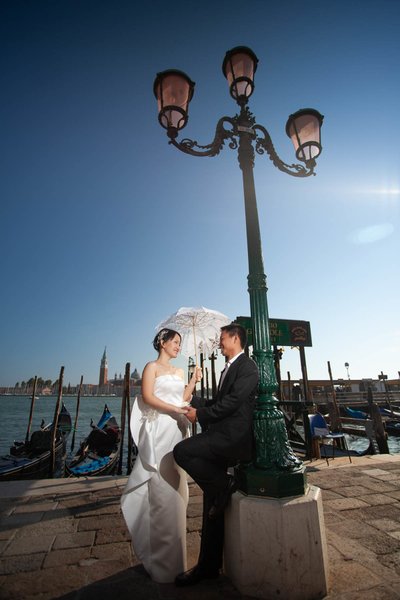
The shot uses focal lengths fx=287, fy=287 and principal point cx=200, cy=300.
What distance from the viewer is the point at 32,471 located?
1087 cm

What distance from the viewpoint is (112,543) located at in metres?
2.97

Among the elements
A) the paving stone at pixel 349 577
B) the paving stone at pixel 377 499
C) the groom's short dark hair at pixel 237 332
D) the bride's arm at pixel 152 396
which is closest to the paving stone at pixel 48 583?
the bride's arm at pixel 152 396

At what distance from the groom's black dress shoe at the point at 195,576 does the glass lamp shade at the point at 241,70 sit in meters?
4.93

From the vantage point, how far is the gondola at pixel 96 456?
10.1 metres

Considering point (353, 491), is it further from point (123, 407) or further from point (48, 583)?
point (123, 407)

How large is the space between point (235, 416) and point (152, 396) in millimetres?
782

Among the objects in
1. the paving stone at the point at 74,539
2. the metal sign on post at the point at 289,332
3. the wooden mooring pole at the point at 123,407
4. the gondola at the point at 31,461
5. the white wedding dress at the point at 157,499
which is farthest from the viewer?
the metal sign on post at the point at 289,332

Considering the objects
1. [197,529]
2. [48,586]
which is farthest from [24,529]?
[197,529]

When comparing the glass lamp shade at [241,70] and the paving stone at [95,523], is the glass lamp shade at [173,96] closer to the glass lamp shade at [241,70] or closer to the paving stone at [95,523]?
the glass lamp shade at [241,70]

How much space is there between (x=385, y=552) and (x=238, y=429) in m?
2.01

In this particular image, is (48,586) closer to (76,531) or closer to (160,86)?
(76,531)

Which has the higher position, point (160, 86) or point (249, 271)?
point (160, 86)

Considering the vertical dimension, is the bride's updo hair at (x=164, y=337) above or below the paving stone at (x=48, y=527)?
above

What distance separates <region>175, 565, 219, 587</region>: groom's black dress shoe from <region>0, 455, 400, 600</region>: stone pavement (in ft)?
0.13
